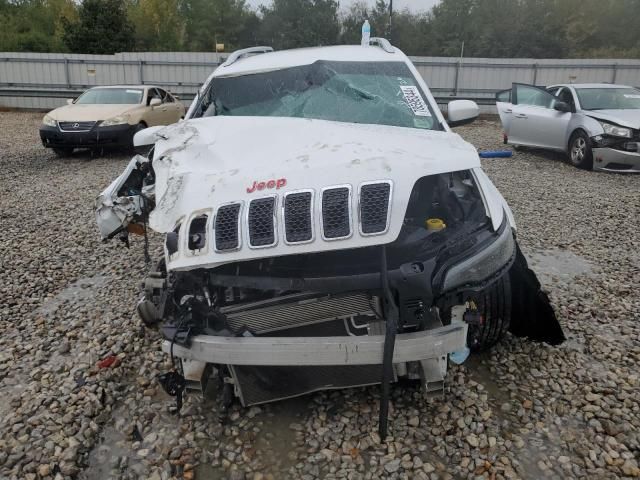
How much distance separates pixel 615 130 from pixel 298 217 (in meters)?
7.68

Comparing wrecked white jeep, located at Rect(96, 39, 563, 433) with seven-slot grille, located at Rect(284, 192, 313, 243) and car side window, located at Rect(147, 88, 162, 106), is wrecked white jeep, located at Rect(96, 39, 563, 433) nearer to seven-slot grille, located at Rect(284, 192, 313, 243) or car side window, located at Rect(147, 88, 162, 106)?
seven-slot grille, located at Rect(284, 192, 313, 243)

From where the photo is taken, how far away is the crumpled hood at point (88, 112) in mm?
9742

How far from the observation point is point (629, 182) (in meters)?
7.79

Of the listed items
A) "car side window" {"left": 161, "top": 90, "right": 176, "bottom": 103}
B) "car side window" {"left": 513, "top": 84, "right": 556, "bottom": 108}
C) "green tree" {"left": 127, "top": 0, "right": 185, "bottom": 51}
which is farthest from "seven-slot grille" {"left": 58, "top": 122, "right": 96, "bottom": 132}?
"green tree" {"left": 127, "top": 0, "right": 185, "bottom": 51}

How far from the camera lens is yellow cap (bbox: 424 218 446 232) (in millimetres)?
2500

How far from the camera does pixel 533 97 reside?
9992mm

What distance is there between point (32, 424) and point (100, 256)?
252cm

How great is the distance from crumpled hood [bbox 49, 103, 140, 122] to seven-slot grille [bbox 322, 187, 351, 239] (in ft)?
29.0

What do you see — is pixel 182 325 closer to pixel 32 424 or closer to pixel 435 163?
pixel 32 424

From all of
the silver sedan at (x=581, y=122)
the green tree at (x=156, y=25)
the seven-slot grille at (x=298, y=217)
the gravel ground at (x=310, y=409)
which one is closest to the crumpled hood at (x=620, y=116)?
the silver sedan at (x=581, y=122)

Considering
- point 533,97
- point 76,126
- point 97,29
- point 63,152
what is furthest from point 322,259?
point 97,29

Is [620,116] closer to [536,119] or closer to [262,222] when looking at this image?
[536,119]

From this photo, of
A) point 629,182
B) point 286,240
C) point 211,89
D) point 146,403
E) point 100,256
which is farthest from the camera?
point 629,182

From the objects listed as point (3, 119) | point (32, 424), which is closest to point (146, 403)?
point (32, 424)
